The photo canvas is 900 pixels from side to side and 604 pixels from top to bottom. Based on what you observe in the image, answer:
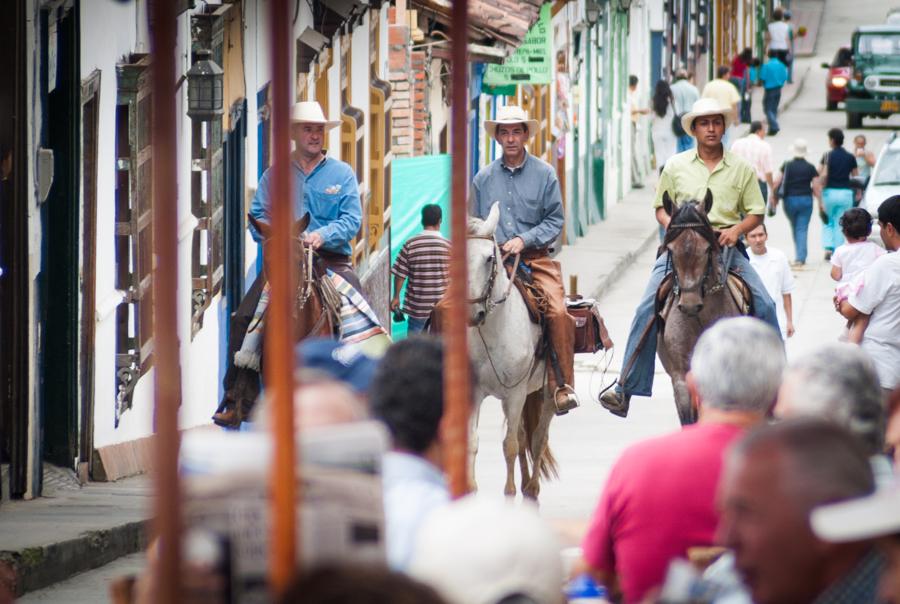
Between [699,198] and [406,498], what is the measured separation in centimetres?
920

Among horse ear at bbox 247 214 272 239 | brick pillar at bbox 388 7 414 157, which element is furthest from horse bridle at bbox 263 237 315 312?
brick pillar at bbox 388 7 414 157

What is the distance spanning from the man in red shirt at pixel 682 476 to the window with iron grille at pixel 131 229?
9.05m

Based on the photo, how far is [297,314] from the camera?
1250cm

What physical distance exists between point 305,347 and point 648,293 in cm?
746

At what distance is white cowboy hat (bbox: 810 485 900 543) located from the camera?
3.74 meters

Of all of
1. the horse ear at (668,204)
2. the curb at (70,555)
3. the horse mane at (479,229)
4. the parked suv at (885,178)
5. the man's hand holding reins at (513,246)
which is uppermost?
the parked suv at (885,178)

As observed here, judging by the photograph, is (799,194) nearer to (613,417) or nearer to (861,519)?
(613,417)

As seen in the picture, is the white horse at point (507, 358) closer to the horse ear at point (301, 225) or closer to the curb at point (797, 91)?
the horse ear at point (301, 225)

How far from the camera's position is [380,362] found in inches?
207

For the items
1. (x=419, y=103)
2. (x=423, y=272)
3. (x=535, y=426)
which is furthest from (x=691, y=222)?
(x=419, y=103)

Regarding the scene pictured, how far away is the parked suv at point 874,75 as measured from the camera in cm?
4547

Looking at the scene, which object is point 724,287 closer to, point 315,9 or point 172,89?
point 315,9

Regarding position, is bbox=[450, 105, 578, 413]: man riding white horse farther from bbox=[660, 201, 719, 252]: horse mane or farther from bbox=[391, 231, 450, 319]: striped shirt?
bbox=[391, 231, 450, 319]: striped shirt

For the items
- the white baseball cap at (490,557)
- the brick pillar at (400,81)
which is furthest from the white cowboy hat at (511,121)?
the white baseball cap at (490,557)
